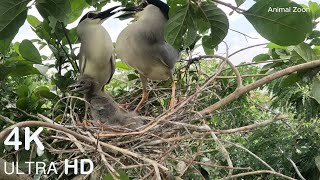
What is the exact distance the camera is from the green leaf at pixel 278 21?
85cm

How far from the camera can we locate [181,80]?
5.37 ft

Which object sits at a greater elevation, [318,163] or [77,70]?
[77,70]

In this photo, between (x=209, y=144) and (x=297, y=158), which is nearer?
(x=297, y=158)

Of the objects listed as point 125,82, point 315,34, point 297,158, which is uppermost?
point 315,34

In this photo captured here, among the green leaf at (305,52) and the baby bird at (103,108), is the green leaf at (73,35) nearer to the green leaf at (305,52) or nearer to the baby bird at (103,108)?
the baby bird at (103,108)

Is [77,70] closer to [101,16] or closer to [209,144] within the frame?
[101,16]

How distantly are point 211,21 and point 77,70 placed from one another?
72 centimetres

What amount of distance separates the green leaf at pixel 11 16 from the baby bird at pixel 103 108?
20.6 inches

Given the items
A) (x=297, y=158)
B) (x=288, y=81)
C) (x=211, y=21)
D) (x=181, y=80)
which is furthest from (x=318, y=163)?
(x=211, y=21)

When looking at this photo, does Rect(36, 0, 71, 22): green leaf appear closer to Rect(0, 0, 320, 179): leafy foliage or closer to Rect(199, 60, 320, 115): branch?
Rect(0, 0, 320, 179): leafy foliage

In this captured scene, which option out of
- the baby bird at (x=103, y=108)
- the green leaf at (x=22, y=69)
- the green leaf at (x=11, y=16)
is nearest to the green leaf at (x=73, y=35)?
the baby bird at (x=103, y=108)

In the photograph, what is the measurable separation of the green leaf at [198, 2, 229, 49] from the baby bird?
43cm

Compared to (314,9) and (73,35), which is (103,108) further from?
(314,9)

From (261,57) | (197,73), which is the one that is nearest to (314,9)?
(261,57)
